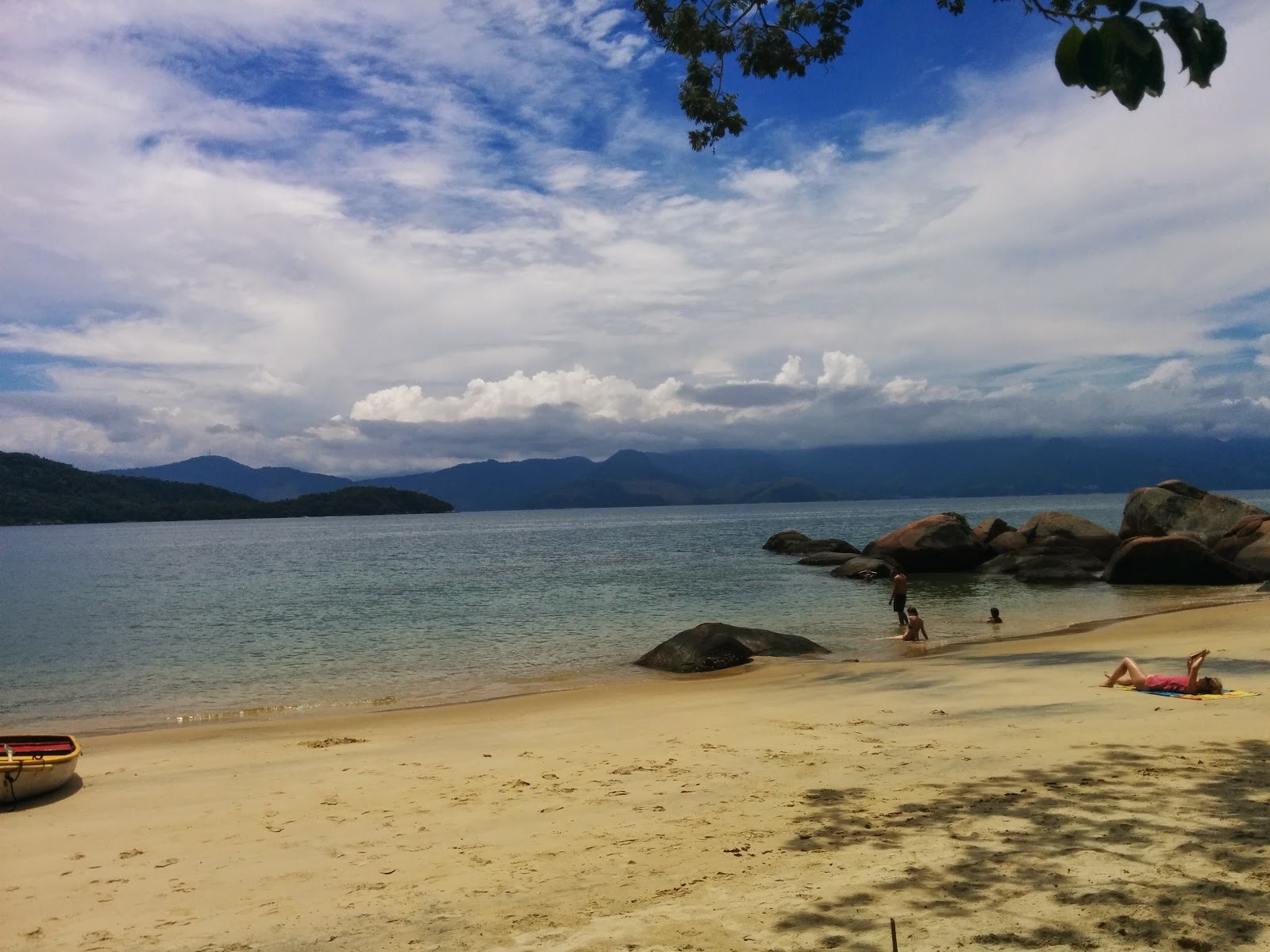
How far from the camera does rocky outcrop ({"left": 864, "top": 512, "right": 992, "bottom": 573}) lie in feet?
144

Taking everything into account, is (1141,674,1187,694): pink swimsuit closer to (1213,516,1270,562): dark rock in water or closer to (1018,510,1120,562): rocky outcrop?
(1213,516,1270,562): dark rock in water

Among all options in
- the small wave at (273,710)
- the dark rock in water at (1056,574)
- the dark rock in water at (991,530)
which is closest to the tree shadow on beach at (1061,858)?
the small wave at (273,710)

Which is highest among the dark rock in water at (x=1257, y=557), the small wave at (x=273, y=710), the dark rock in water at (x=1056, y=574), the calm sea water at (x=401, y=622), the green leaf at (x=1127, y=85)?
the green leaf at (x=1127, y=85)

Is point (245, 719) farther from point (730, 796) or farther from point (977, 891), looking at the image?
point (977, 891)

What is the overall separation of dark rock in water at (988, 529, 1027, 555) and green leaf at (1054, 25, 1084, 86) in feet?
148

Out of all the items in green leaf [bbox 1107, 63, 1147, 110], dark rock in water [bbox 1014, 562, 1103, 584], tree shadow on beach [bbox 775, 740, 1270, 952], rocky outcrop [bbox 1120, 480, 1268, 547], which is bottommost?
dark rock in water [bbox 1014, 562, 1103, 584]

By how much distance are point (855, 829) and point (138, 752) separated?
11.2 meters

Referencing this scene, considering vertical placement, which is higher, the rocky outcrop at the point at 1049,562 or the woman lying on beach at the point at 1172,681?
the woman lying on beach at the point at 1172,681

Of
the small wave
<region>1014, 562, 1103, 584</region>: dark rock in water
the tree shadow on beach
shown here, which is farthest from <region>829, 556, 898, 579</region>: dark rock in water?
the tree shadow on beach

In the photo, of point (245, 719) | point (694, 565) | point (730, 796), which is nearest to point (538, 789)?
point (730, 796)

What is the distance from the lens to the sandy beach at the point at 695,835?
5.16 meters

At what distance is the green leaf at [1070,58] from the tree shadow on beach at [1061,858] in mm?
4271

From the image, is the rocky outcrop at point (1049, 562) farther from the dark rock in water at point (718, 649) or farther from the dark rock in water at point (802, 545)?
the dark rock in water at point (718, 649)

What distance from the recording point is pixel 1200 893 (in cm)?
503
